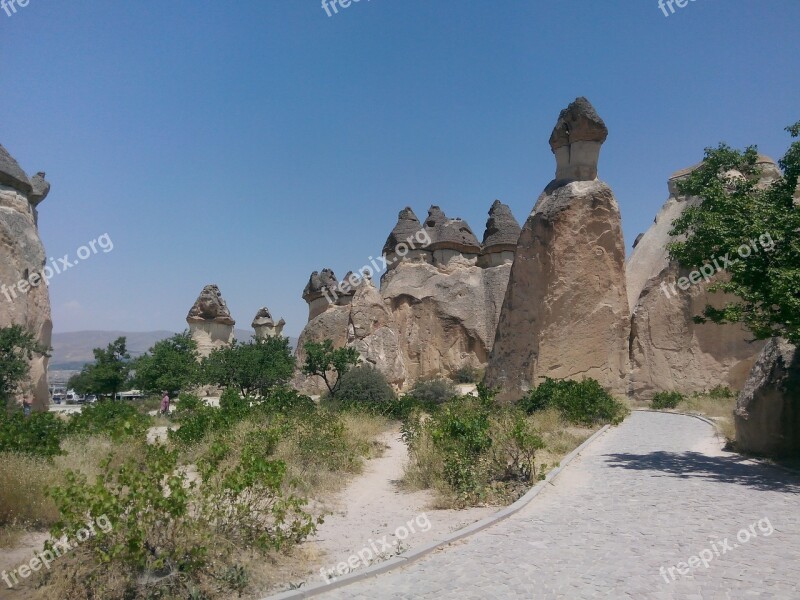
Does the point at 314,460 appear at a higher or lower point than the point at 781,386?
lower

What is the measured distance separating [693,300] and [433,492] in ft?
51.3

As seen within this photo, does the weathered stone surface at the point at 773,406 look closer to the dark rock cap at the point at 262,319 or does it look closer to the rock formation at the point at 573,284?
the rock formation at the point at 573,284

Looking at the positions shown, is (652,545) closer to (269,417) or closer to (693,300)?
(269,417)

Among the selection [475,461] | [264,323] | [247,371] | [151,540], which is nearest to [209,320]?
[264,323]

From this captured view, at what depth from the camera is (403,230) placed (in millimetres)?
35094

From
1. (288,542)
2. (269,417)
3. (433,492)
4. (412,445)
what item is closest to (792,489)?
(433,492)

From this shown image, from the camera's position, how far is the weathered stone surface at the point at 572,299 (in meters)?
19.0

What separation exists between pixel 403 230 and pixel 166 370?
15.3 m

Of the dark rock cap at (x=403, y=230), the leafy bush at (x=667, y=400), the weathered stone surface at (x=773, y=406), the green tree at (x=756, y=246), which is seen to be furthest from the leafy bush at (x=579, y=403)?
the dark rock cap at (x=403, y=230)

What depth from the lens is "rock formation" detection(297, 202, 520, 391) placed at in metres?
31.1

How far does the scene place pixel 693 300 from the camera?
19953 mm

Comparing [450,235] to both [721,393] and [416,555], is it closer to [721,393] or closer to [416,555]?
[721,393]

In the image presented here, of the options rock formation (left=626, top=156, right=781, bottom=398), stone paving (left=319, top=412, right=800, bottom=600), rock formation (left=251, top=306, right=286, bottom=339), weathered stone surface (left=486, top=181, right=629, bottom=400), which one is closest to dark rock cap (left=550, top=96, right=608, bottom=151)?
weathered stone surface (left=486, top=181, right=629, bottom=400)

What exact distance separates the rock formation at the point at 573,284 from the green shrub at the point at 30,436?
45.9 feet
